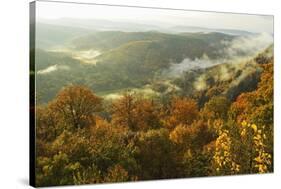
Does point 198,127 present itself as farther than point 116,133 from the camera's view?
Yes

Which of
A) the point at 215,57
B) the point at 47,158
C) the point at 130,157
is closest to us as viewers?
the point at 47,158

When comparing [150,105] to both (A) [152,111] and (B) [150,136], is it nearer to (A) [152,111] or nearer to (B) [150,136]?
(A) [152,111]

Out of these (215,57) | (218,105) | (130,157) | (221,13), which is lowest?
(130,157)

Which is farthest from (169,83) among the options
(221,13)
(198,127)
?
(221,13)

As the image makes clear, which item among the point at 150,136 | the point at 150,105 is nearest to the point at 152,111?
the point at 150,105

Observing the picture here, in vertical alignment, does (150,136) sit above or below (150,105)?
below

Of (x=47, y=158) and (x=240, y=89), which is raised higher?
(x=240, y=89)

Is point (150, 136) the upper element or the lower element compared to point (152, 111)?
lower

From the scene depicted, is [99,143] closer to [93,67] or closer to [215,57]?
[93,67]
